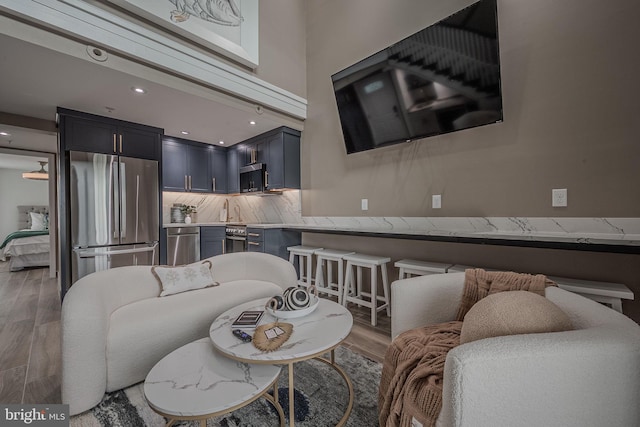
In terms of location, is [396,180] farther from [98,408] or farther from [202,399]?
[98,408]

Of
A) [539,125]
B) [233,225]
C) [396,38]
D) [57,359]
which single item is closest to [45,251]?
[233,225]

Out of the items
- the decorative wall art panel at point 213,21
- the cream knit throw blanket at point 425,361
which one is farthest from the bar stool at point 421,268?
the decorative wall art panel at point 213,21

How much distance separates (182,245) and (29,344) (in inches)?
81.0

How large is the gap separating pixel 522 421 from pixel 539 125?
226 centimetres

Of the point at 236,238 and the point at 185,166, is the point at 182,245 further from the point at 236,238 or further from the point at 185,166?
the point at 185,166

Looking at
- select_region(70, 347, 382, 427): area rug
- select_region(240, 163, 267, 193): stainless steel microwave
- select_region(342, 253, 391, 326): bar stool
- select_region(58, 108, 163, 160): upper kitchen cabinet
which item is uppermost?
select_region(58, 108, 163, 160): upper kitchen cabinet

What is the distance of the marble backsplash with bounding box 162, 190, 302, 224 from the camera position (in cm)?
432

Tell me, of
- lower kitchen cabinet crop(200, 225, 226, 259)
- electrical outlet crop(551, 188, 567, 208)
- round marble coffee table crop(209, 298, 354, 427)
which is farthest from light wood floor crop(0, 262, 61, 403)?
electrical outlet crop(551, 188, 567, 208)

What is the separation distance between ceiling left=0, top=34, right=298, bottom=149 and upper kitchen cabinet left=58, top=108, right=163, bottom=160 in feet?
0.37

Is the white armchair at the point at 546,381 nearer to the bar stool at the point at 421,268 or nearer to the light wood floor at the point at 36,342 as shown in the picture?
the light wood floor at the point at 36,342

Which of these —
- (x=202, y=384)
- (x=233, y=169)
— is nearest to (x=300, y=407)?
(x=202, y=384)

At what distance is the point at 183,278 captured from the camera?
2146mm

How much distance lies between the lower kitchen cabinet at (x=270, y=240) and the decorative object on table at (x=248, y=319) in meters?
2.16

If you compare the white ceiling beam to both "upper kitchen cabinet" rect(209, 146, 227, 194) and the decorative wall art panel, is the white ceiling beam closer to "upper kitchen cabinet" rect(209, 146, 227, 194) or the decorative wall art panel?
the decorative wall art panel
